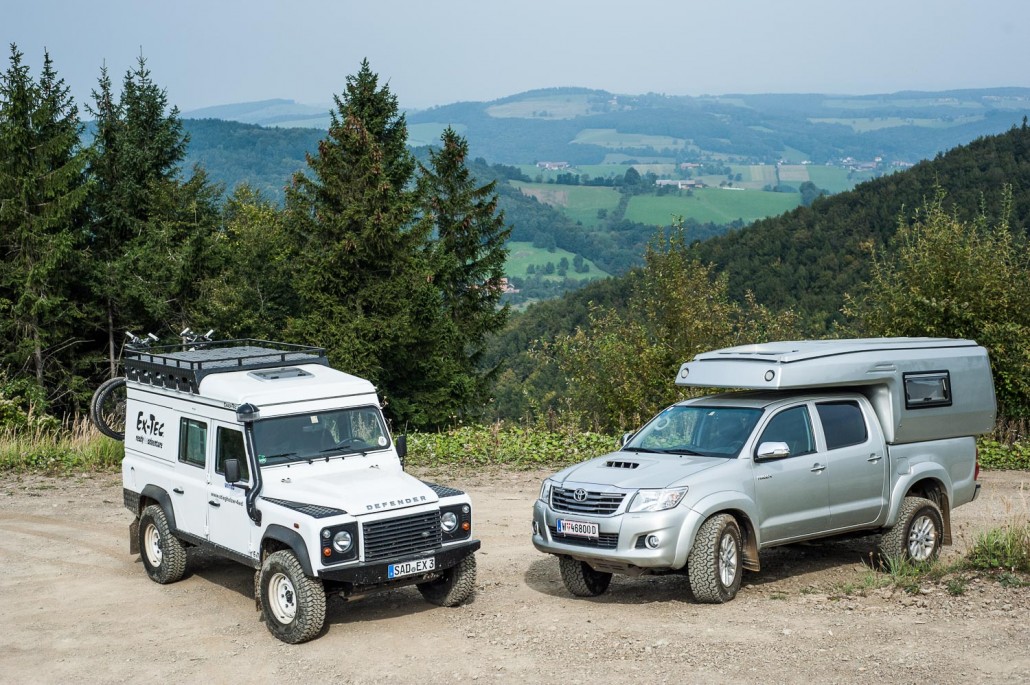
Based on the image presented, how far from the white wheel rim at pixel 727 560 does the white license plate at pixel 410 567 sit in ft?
8.89

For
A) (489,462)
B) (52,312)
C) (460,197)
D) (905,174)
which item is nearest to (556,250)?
(905,174)

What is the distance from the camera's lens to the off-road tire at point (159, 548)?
1181 cm

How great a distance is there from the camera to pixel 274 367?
12.0m

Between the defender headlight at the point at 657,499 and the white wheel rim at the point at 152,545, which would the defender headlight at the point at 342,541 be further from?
the white wheel rim at the point at 152,545

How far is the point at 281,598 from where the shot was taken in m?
9.92

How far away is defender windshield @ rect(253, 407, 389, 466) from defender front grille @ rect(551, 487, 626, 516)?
6.29ft

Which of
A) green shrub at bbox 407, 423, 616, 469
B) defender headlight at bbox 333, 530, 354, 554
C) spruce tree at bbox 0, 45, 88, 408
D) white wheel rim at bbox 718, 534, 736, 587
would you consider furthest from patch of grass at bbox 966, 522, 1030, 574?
spruce tree at bbox 0, 45, 88, 408

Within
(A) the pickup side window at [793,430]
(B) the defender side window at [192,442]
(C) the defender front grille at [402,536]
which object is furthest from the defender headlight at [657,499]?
(B) the defender side window at [192,442]

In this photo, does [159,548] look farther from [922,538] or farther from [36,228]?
[36,228]

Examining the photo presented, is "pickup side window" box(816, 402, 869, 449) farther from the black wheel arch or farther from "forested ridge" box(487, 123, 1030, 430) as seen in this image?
"forested ridge" box(487, 123, 1030, 430)

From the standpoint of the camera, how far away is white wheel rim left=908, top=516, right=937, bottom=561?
11.8 meters

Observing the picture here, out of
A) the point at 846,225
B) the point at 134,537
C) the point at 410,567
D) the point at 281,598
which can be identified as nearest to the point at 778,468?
the point at 410,567

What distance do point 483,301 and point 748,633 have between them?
4241cm

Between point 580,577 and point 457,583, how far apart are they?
126 centimetres
